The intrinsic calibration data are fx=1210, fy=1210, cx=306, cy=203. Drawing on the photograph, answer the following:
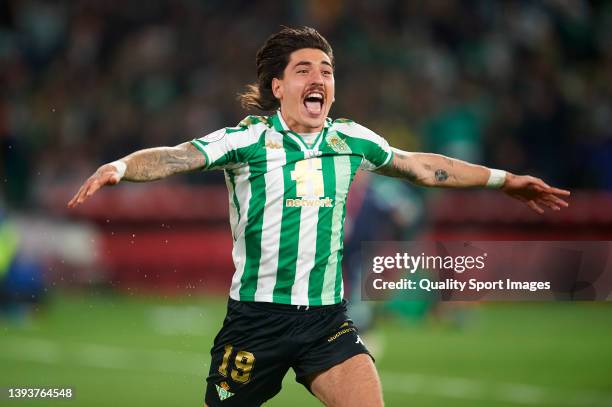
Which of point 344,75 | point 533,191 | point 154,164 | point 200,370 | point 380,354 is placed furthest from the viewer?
point 344,75

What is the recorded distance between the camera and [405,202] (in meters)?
11.8

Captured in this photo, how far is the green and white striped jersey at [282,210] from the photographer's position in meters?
5.82

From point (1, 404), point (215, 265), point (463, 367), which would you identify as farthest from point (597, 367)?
point (215, 265)

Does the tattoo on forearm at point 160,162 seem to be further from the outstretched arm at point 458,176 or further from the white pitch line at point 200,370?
the white pitch line at point 200,370

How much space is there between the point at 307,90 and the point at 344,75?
11365 mm

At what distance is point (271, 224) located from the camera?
19.1ft

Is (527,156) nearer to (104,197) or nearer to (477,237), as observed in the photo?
(477,237)

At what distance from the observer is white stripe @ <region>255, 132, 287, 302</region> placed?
19.1 ft

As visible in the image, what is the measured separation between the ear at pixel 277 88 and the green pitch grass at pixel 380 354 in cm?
371

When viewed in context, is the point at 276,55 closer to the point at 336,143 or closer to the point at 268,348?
the point at 336,143

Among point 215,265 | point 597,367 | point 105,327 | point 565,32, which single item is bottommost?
point 597,367

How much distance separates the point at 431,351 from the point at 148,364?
2.81 meters

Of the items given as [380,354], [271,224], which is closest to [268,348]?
[271,224]

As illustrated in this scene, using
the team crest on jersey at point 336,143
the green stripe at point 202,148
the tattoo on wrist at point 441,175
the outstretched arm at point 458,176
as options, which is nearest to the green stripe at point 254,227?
the green stripe at point 202,148
